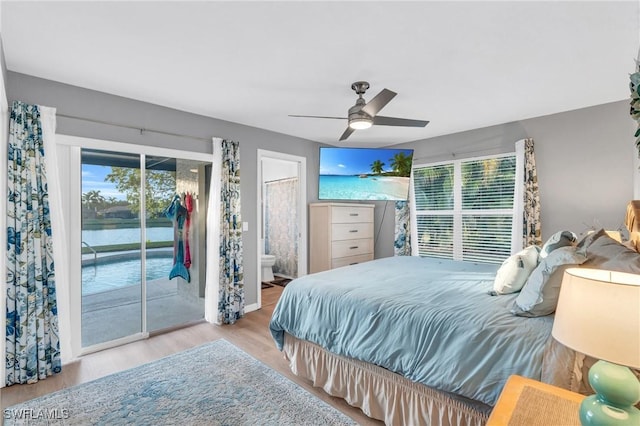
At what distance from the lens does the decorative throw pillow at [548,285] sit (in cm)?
155

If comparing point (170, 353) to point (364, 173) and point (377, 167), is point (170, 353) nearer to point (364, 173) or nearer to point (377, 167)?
point (364, 173)

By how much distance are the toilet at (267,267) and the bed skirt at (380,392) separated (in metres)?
2.94

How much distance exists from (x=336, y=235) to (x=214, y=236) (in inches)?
72.6

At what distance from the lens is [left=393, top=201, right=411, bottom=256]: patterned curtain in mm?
4910

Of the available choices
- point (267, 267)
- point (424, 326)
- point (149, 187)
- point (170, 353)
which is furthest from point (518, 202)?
point (149, 187)

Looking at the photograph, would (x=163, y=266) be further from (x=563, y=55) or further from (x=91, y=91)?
(x=563, y=55)

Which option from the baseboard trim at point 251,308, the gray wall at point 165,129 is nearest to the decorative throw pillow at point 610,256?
the gray wall at point 165,129

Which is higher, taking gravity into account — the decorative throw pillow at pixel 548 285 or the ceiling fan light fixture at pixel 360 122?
the ceiling fan light fixture at pixel 360 122

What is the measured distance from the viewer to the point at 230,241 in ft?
12.4

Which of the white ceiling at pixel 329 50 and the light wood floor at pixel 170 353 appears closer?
the white ceiling at pixel 329 50

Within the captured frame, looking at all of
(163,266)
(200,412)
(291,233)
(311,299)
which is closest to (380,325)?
(311,299)

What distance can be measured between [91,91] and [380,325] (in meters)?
3.23

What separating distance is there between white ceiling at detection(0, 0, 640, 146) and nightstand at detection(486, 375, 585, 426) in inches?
74.8

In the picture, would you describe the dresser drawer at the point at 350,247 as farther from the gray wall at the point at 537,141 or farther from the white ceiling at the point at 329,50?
the white ceiling at the point at 329,50
